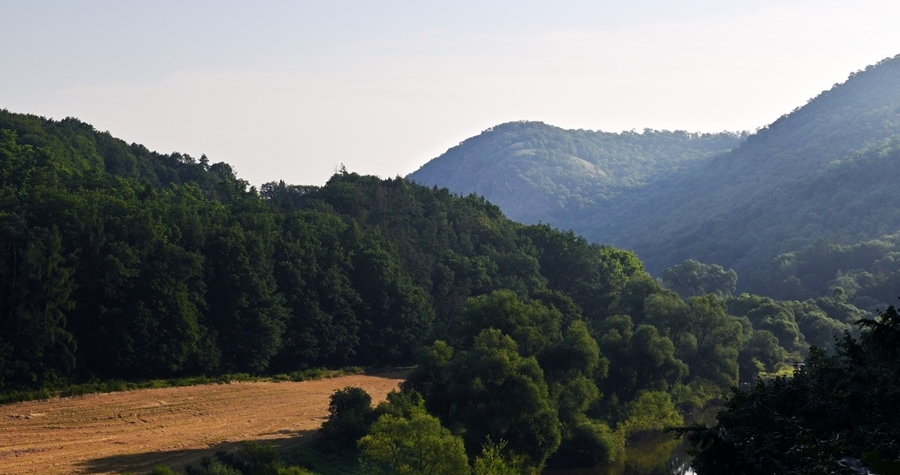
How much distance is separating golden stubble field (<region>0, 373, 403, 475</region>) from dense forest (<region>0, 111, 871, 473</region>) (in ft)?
15.3

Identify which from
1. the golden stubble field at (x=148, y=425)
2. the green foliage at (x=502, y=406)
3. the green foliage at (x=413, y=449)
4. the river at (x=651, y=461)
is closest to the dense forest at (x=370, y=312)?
the green foliage at (x=502, y=406)

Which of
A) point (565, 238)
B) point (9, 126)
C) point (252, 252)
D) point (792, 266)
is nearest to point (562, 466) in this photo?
point (252, 252)

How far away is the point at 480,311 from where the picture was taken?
76375 millimetres

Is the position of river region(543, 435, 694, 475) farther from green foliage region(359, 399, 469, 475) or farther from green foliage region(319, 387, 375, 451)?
green foliage region(359, 399, 469, 475)

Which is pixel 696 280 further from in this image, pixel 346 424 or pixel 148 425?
pixel 148 425

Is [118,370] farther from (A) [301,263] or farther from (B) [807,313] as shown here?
(B) [807,313]

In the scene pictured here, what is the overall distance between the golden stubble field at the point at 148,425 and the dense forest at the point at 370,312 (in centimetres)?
465

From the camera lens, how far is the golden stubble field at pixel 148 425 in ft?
177

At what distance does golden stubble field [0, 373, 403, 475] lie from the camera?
53.9 metres

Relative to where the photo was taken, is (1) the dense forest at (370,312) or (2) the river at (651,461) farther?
(2) the river at (651,461)

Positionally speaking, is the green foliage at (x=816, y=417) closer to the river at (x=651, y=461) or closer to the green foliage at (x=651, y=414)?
the river at (x=651, y=461)

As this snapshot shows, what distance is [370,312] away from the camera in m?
102

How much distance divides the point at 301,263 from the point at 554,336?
1152 inches

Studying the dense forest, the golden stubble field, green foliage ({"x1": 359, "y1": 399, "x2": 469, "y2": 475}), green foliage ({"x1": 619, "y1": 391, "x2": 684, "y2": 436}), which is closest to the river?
green foliage ({"x1": 619, "y1": 391, "x2": 684, "y2": 436})
